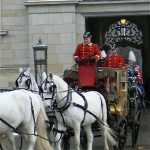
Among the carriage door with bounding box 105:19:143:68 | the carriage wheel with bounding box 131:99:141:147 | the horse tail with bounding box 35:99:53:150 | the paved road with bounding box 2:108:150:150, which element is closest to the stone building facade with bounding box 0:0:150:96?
the carriage door with bounding box 105:19:143:68

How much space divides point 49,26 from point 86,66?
22.6 ft

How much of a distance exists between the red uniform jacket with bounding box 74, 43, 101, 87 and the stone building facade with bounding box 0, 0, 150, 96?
6.27m

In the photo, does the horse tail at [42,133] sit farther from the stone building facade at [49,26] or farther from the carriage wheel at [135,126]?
the stone building facade at [49,26]

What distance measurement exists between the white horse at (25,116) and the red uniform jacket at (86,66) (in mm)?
2015

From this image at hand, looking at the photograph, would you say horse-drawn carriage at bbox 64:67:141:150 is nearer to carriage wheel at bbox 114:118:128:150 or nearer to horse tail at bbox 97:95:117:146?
carriage wheel at bbox 114:118:128:150

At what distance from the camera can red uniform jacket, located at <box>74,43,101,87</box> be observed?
10883mm

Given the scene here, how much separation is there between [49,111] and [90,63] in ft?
5.99

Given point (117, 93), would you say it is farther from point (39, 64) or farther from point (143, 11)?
point (143, 11)

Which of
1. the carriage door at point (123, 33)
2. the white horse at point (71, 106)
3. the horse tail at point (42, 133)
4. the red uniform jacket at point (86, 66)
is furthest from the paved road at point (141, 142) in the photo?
the carriage door at point (123, 33)

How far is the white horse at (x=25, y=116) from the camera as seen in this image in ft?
27.4

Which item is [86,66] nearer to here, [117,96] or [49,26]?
[117,96]

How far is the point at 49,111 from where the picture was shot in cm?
967

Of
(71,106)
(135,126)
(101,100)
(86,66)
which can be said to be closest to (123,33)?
(135,126)

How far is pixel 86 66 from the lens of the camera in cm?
1102
